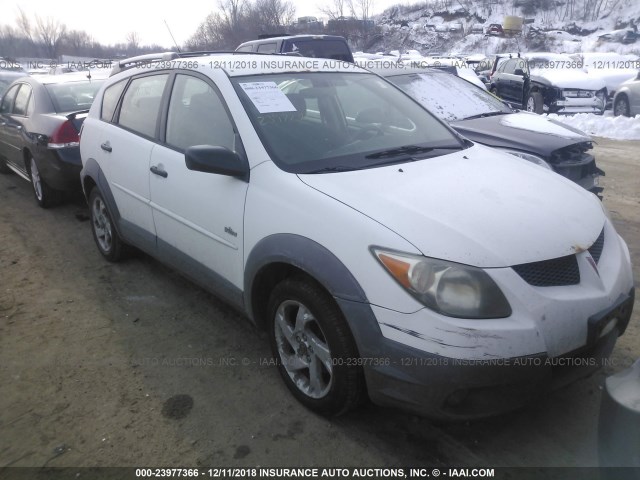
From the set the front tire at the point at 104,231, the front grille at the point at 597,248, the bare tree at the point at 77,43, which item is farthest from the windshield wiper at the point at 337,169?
the bare tree at the point at 77,43

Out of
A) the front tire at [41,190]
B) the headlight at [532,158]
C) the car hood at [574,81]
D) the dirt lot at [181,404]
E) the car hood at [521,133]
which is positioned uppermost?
the car hood at [521,133]

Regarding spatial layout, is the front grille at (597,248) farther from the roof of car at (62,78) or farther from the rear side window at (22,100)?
the rear side window at (22,100)

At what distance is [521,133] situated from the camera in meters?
5.34

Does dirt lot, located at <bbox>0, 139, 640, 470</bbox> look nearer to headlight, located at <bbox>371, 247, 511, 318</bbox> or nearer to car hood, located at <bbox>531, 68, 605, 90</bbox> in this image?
headlight, located at <bbox>371, 247, 511, 318</bbox>

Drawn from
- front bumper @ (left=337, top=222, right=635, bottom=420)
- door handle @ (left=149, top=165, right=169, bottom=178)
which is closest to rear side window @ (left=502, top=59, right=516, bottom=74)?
door handle @ (left=149, top=165, right=169, bottom=178)

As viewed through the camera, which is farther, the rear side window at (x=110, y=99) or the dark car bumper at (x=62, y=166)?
the dark car bumper at (x=62, y=166)

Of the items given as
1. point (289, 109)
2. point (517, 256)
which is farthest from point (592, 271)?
point (289, 109)

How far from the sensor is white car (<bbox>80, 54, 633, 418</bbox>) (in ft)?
6.97

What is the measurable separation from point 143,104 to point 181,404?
7.48ft

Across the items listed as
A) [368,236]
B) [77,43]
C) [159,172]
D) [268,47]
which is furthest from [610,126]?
[77,43]

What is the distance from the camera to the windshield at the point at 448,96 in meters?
5.98

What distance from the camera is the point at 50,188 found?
6.23m

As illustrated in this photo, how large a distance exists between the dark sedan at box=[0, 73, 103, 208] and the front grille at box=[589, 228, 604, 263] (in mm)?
5279

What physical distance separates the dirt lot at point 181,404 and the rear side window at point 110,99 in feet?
4.59
